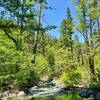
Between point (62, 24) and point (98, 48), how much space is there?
31274 mm

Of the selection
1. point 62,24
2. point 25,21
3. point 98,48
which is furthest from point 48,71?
point 25,21

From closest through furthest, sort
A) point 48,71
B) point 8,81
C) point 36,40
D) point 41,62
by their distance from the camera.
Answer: point 8,81
point 36,40
point 41,62
point 48,71

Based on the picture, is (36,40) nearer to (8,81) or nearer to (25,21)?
(8,81)

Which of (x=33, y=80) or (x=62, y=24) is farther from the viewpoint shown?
(x=62, y=24)

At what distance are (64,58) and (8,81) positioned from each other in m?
28.9

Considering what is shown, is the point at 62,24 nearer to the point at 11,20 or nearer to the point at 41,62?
the point at 41,62

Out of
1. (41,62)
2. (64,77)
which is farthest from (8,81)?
(41,62)

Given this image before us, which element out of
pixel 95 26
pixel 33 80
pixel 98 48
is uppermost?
pixel 95 26

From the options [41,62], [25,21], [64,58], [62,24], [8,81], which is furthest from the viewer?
[62,24]

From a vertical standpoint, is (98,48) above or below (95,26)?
below

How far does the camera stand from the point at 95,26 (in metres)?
35.2

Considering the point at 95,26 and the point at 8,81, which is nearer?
the point at 8,81

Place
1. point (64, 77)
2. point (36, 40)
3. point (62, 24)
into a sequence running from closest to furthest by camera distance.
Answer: point (64, 77)
point (36, 40)
point (62, 24)

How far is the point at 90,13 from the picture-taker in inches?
1341
